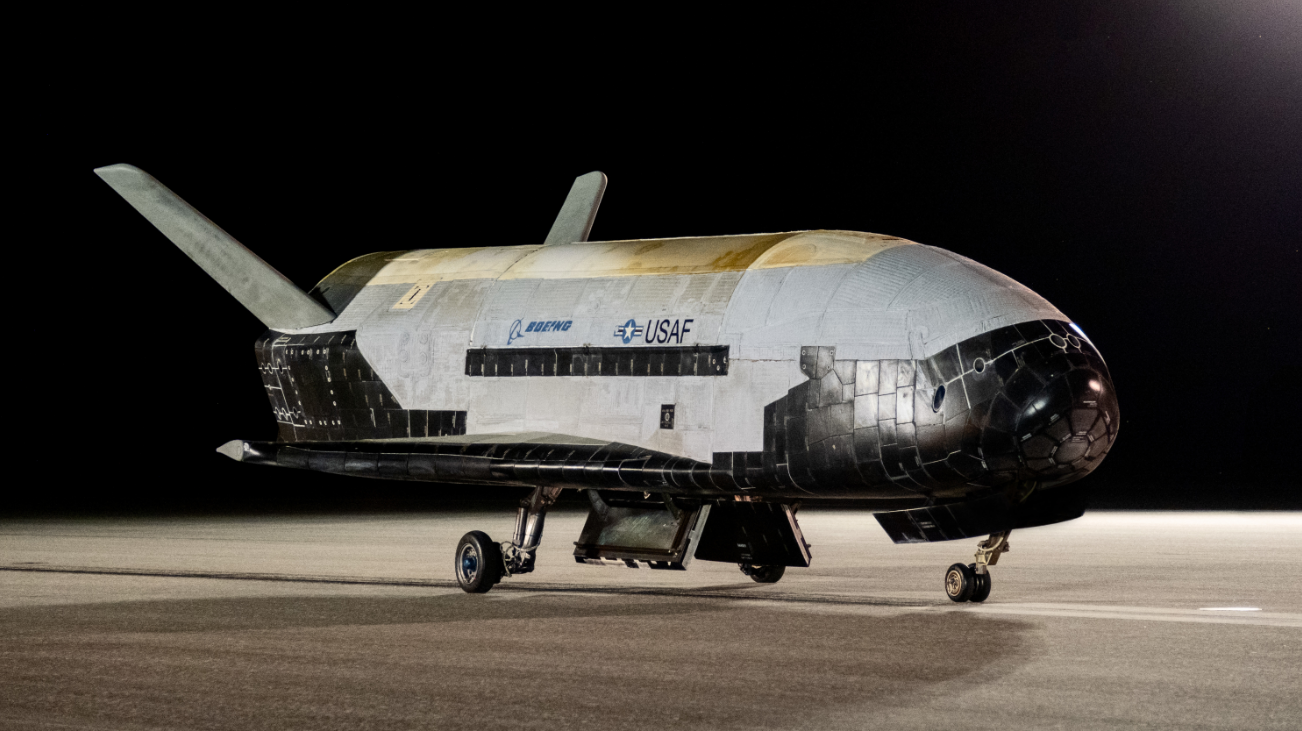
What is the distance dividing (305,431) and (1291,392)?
60980 mm

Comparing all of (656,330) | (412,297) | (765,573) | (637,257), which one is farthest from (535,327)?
(765,573)

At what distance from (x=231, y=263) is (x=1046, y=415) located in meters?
10.9

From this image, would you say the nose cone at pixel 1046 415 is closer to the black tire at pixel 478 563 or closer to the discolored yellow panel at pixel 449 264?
the black tire at pixel 478 563

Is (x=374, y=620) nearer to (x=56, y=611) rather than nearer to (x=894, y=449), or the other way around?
(x=56, y=611)

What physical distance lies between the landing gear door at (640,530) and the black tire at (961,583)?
9.05ft

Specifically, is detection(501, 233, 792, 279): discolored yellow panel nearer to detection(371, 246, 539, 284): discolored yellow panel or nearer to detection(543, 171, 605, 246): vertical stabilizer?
detection(371, 246, 539, 284): discolored yellow panel

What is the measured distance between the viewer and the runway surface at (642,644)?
9.13 meters

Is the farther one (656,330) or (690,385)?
(656,330)

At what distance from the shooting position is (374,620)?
1424 centimetres

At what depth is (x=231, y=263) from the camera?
1902 centimetres

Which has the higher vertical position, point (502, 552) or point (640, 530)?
point (640, 530)

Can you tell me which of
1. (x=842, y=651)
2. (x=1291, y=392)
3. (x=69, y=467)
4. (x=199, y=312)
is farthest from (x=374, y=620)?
(x=1291, y=392)

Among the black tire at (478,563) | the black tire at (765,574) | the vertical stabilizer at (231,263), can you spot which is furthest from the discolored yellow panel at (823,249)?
the vertical stabilizer at (231,263)

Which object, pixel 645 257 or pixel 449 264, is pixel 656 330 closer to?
pixel 645 257
